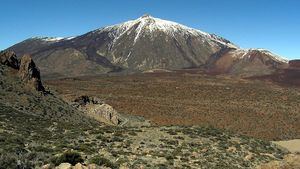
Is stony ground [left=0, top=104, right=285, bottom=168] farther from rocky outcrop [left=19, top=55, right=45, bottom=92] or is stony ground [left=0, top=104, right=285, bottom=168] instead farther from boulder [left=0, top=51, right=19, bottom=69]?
boulder [left=0, top=51, right=19, bottom=69]

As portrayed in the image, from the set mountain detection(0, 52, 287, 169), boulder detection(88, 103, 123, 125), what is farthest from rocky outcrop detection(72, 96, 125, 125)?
mountain detection(0, 52, 287, 169)

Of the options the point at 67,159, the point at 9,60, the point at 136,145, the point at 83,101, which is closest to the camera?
the point at 67,159

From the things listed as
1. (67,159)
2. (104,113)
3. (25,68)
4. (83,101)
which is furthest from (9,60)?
(67,159)

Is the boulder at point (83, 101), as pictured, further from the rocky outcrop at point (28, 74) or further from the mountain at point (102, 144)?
the mountain at point (102, 144)

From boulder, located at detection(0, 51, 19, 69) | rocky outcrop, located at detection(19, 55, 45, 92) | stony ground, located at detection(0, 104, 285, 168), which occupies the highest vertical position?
Result: boulder, located at detection(0, 51, 19, 69)

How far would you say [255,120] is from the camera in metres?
57.4

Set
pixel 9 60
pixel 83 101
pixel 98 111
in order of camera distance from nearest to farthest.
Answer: pixel 9 60, pixel 98 111, pixel 83 101

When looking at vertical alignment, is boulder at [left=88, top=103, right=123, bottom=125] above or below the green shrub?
below

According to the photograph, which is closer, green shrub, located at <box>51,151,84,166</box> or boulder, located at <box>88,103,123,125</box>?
green shrub, located at <box>51,151,84,166</box>

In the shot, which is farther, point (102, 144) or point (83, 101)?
point (83, 101)

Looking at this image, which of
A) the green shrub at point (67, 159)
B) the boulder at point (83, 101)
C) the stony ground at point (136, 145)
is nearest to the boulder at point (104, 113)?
the boulder at point (83, 101)

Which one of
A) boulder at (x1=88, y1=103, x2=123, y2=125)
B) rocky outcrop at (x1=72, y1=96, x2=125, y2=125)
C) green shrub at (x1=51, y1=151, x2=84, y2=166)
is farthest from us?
boulder at (x1=88, y1=103, x2=123, y2=125)

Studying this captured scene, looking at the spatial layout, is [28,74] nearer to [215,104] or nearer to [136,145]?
[136,145]

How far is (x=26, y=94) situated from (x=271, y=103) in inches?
1755
